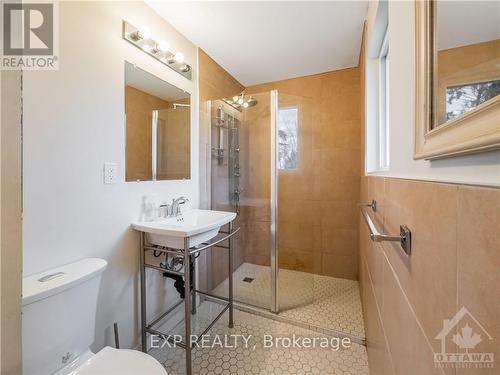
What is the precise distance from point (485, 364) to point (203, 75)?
2412 millimetres

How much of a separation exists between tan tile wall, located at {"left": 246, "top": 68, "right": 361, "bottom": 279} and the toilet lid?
1723 mm

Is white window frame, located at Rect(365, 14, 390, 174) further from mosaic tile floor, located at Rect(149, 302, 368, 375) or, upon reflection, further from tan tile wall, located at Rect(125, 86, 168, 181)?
tan tile wall, located at Rect(125, 86, 168, 181)

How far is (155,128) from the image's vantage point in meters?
1.64

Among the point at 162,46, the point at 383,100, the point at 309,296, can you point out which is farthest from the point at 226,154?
the point at 309,296

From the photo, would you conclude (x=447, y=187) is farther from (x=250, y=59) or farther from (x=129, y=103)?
(x=250, y=59)

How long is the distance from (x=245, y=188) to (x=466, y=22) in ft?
6.55

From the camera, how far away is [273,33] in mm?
1869

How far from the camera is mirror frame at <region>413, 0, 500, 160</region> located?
0.90 ft

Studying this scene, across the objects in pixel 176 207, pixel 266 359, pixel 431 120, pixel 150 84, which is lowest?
pixel 266 359

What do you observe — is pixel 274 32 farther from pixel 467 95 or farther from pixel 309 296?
pixel 309 296

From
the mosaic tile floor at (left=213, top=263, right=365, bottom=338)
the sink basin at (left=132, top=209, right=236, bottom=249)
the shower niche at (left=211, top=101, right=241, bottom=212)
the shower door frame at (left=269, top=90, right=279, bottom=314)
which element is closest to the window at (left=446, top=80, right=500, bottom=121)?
the sink basin at (left=132, top=209, right=236, bottom=249)

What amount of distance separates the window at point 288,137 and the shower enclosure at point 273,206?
0.01m

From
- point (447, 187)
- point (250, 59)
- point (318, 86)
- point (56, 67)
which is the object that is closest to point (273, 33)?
point (250, 59)

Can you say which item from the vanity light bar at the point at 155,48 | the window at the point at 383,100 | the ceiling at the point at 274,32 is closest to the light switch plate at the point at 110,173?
the vanity light bar at the point at 155,48
